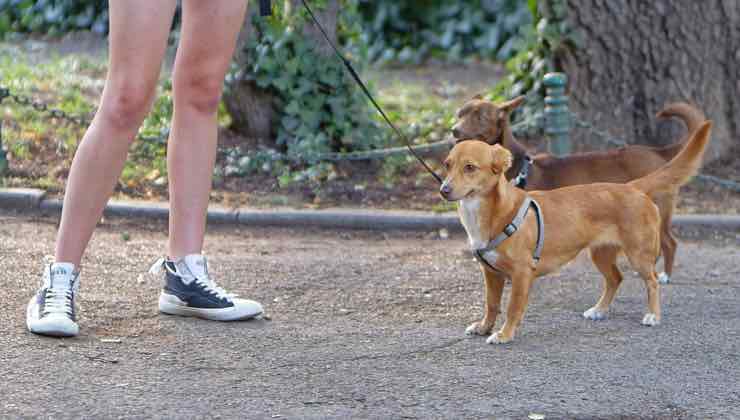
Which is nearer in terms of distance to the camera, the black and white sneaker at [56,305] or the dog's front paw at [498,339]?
the black and white sneaker at [56,305]

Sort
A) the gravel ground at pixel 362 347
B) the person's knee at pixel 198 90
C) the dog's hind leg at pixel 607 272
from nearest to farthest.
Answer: the gravel ground at pixel 362 347
the person's knee at pixel 198 90
the dog's hind leg at pixel 607 272

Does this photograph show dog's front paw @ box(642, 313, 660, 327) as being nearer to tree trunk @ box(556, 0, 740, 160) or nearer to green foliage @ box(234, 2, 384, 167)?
tree trunk @ box(556, 0, 740, 160)

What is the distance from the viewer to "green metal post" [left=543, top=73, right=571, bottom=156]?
6.53 m

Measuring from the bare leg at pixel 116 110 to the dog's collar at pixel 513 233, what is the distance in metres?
1.39

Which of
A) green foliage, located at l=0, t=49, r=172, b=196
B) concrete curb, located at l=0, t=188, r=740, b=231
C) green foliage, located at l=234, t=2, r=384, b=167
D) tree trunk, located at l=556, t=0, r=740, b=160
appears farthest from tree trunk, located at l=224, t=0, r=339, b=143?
tree trunk, located at l=556, t=0, r=740, b=160

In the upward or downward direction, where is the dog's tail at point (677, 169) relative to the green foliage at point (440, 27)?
downward

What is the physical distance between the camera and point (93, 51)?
450 inches

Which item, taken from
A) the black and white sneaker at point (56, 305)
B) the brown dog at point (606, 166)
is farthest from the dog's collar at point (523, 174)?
the black and white sneaker at point (56, 305)

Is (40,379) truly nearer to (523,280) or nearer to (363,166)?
(523,280)

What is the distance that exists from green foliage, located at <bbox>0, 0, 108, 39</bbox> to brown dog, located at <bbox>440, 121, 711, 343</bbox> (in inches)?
337

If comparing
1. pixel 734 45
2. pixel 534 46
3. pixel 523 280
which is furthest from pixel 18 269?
pixel 734 45

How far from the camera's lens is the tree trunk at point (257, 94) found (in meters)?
7.55

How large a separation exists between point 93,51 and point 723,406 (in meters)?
9.01

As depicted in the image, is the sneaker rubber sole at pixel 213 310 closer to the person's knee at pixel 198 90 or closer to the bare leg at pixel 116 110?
the bare leg at pixel 116 110
